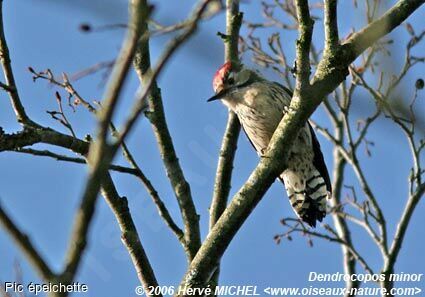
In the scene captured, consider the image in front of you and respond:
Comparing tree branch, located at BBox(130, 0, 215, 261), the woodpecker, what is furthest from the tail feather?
tree branch, located at BBox(130, 0, 215, 261)

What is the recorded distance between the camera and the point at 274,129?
23.1ft

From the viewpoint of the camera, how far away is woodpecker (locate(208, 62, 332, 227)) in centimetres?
709

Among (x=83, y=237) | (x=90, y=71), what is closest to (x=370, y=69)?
(x=90, y=71)

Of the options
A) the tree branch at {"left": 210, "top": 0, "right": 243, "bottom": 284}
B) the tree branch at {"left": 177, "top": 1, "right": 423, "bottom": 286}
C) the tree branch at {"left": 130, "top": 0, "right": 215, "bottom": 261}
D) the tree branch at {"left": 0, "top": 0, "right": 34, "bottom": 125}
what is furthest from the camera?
the tree branch at {"left": 210, "top": 0, "right": 243, "bottom": 284}

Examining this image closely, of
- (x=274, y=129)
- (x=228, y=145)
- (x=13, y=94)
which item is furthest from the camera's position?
(x=274, y=129)

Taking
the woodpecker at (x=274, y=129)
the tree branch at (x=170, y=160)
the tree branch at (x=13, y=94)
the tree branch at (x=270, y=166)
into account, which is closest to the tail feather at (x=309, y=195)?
the woodpecker at (x=274, y=129)

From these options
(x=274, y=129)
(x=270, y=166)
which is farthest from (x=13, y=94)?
(x=274, y=129)

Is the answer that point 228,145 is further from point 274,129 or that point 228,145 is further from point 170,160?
point 274,129

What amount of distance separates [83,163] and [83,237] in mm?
2449

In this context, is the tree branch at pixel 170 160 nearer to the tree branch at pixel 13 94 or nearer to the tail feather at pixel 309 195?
the tree branch at pixel 13 94

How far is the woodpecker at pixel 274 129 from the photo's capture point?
7.09m

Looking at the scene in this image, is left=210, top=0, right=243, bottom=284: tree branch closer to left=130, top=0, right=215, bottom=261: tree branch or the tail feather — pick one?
left=130, top=0, right=215, bottom=261: tree branch

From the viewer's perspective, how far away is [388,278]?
245 inches

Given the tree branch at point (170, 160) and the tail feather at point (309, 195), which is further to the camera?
the tail feather at point (309, 195)
